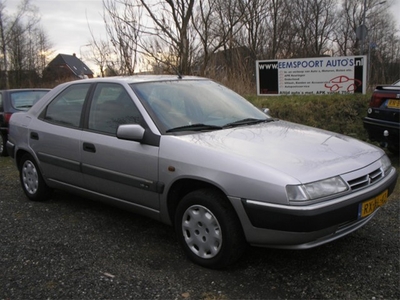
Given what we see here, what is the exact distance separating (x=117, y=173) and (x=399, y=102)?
4.54 meters

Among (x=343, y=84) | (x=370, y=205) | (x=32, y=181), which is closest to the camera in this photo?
(x=370, y=205)

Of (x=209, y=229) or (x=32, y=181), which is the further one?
(x=32, y=181)

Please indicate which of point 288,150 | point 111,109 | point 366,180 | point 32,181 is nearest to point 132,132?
point 111,109

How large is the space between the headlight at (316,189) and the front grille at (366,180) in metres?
0.10

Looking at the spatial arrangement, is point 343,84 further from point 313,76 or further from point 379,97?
point 379,97

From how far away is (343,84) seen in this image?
9820 mm

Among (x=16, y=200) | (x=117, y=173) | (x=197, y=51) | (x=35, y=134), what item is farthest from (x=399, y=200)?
(x=197, y=51)

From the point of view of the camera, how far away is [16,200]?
5.12m

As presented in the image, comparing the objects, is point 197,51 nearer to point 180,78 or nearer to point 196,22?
point 196,22

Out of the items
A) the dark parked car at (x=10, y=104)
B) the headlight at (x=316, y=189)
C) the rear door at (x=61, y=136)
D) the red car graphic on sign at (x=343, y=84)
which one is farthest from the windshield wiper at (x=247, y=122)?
the red car graphic on sign at (x=343, y=84)

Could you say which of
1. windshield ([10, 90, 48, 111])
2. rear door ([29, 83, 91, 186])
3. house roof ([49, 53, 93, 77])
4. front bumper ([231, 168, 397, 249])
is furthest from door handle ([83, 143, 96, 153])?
house roof ([49, 53, 93, 77])

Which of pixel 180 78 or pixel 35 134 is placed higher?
pixel 180 78

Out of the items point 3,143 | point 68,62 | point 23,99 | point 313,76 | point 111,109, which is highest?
point 68,62

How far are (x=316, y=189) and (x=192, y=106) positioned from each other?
5.22ft
